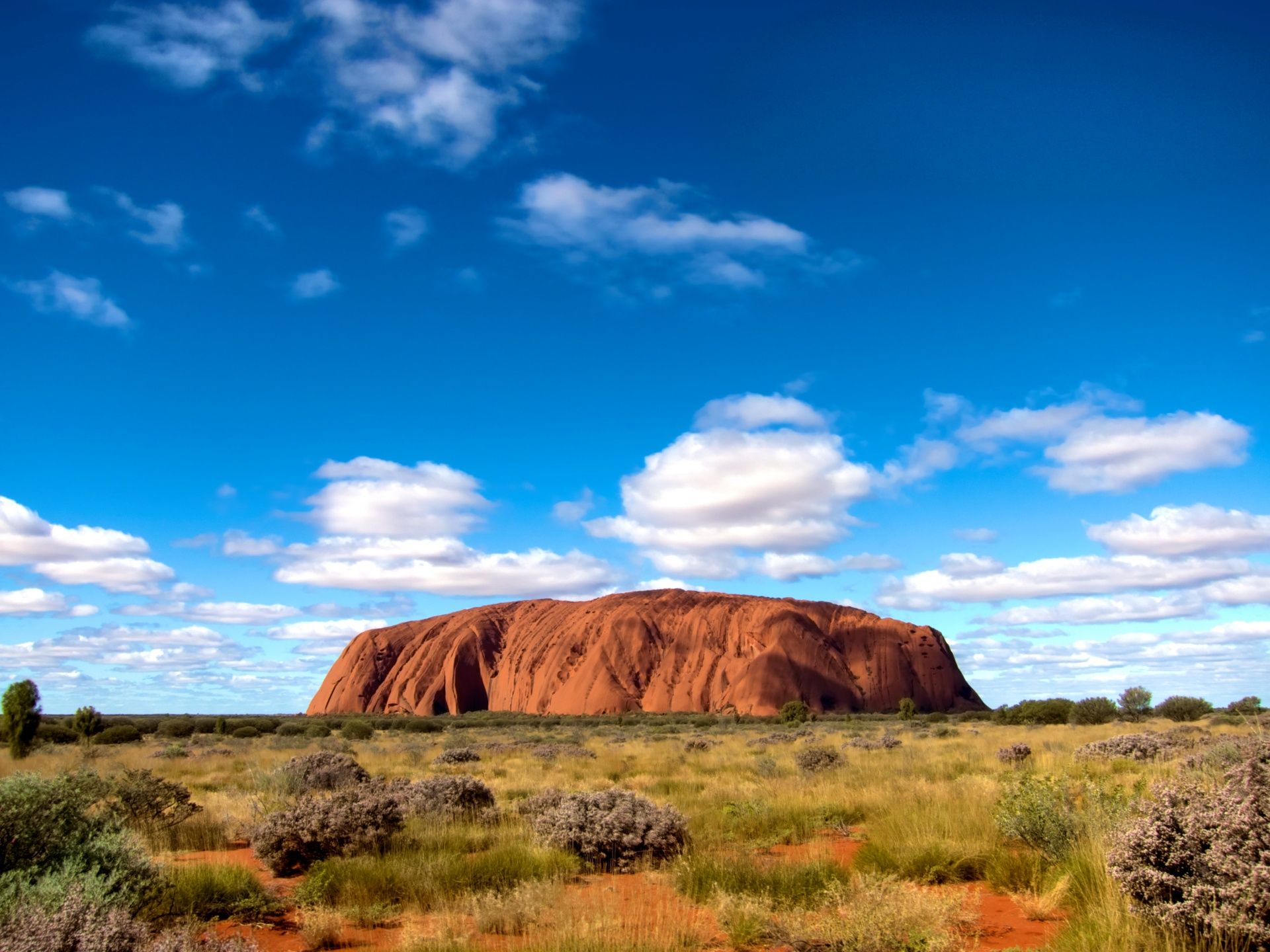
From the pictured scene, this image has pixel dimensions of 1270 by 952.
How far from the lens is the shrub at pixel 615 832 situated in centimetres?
877

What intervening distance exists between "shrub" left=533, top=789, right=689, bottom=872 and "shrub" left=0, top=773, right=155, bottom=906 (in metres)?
4.33

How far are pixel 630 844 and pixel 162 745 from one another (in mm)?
33122

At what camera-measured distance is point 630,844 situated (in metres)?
8.75

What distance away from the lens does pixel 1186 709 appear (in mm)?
39094

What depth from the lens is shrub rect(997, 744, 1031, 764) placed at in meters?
17.9

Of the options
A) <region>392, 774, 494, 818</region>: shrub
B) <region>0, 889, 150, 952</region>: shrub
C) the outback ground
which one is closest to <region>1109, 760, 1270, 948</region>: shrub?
the outback ground

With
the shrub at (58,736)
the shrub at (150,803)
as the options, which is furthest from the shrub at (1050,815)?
the shrub at (58,736)

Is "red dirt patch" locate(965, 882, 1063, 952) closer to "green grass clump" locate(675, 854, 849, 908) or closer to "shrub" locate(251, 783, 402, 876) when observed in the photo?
"green grass clump" locate(675, 854, 849, 908)

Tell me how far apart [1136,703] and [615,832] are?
149ft

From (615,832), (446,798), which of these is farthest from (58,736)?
(615,832)

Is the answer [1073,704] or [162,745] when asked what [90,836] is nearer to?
[162,745]

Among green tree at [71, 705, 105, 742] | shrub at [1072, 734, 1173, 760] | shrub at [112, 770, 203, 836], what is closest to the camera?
shrub at [112, 770, 203, 836]

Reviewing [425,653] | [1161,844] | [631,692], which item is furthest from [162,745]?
[425,653]

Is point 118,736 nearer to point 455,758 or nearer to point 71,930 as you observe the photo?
point 455,758
